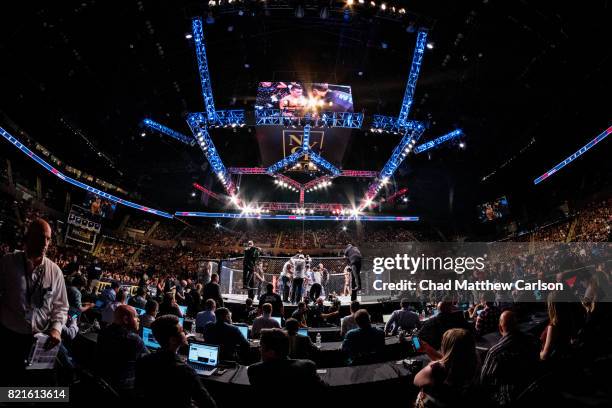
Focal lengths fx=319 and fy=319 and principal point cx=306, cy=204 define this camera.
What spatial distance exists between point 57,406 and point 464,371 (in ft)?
10.8

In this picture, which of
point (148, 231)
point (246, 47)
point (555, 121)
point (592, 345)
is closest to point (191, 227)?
point (148, 231)

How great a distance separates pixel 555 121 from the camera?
1661 cm

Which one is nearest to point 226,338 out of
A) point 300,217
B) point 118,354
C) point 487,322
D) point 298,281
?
point 118,354

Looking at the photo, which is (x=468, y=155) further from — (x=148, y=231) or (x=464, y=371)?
(x=148, y=231)

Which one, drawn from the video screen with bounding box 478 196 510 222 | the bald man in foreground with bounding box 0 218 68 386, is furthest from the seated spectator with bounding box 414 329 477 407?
the video screen with bounding box 478 196 510 222

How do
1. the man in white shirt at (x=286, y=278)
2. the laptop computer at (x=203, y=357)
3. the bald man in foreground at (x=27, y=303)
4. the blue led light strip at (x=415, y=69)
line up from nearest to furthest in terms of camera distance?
1. the bald man in foreground at (x=27, y=303)
2. the laptop computer at (x=203, y=357)
3. the blue led light strip at (x=415, y=69)
4. the man in white shirt at (x=286, y=278)

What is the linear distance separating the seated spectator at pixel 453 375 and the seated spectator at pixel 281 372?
799mm

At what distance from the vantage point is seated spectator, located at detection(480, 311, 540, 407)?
2.96m

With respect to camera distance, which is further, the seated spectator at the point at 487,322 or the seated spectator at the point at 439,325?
the seated spectator at the point at 487,322

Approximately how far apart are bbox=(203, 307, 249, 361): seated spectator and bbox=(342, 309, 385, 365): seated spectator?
5.14 feet

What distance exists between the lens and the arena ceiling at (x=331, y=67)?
11258 mm

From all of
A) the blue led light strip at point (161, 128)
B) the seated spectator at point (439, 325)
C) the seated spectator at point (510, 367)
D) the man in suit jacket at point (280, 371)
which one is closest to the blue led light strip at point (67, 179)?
the blue led light strip at point (161, 128)

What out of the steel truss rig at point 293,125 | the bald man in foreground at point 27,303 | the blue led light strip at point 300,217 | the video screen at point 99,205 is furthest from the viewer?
the blue led light strip at point 300,217

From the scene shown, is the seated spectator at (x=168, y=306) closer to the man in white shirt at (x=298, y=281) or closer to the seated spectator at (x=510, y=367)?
the man in white shirt at (x=298, y=281)
